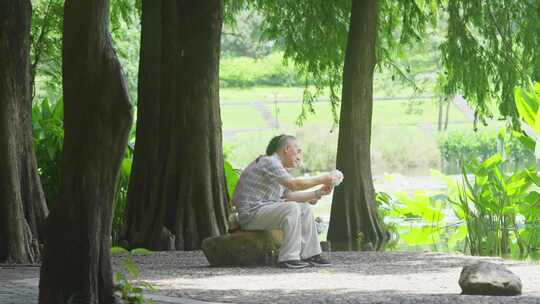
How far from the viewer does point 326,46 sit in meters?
19.7

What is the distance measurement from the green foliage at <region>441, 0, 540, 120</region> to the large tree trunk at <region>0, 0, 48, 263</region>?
322 inches

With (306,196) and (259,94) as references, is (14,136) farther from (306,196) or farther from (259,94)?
(259,94)

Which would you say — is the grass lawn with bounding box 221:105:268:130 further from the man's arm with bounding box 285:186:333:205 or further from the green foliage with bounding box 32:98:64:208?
the man's arm with bounding box 285:186:333:205

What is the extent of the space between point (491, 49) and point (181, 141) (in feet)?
20.8

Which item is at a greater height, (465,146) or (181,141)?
(181,141)

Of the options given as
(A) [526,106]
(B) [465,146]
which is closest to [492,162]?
(A) [526,106]

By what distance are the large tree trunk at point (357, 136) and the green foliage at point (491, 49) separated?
1.89 m

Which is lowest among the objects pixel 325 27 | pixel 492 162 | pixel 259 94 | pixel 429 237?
pixel 429 237

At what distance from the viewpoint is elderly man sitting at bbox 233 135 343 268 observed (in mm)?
11367

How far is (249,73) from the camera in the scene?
241 feet

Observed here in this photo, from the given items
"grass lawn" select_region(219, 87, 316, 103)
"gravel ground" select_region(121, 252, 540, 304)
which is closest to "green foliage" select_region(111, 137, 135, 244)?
"gravel ground" select_region(121, 252, 540, 304)

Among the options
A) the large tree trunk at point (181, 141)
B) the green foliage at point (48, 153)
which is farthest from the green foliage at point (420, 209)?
the green foliage at point (48, 153)

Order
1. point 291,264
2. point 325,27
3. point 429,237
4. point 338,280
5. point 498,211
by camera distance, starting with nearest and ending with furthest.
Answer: point 338,280, point 291,264, point 498,211, point 429,237, point 325,27

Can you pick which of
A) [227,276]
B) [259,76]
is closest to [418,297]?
[227,276]
